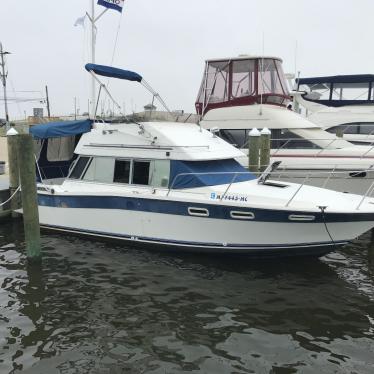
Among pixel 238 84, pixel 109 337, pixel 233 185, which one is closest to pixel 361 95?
pixel 238 84

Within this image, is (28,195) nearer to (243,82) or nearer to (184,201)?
(184,201)

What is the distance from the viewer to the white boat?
793 centimetres

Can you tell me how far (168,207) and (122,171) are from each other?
176cm

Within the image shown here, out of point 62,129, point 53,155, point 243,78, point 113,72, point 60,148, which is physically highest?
point 243,78

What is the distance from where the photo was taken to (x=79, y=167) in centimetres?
1055

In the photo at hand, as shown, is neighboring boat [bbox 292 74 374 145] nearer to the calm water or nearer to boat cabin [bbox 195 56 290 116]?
boat cabin [bbox 195 56 290 116]

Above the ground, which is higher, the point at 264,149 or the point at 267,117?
the point at 267,117

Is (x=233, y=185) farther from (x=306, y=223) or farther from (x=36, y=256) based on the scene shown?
(x=36, y=256)

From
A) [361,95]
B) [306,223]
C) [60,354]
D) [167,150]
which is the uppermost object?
[361,95]

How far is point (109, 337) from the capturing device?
6156 mm

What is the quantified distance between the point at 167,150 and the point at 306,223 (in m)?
3.21

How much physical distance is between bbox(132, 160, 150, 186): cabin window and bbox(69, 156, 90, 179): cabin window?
1430 millimetres

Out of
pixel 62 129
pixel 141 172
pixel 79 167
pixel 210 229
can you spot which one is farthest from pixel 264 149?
pixel 62 129

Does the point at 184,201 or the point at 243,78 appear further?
the point at 243,78
